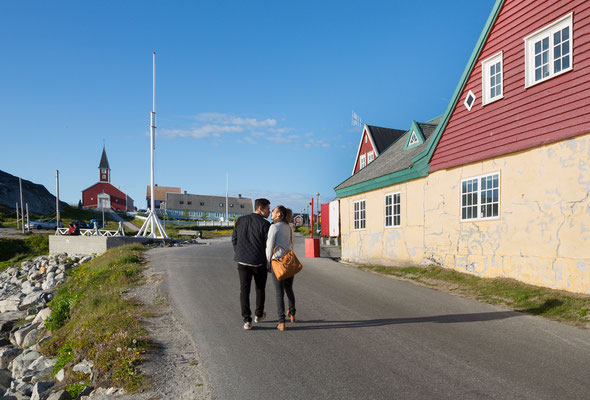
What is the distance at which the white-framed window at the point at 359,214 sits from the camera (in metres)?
17.7

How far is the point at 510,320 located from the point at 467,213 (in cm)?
496

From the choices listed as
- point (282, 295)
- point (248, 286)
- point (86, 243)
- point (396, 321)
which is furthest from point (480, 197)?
point (86, 243)

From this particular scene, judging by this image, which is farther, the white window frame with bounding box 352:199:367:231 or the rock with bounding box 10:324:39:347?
the white window frame with bounding box 352:199:367:231

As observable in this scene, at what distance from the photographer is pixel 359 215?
1808cm

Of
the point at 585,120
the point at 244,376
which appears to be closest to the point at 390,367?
the point at 244,376

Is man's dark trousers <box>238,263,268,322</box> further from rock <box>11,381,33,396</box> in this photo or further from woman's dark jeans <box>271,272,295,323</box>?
rock <box>11,381,33,396</box>

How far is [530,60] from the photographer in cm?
994

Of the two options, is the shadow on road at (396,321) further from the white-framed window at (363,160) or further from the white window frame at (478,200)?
the white-framed window at (363,160)

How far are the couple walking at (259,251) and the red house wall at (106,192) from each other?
93664mm

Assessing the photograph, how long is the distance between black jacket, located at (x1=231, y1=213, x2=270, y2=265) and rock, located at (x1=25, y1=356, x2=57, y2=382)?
11.7 ft

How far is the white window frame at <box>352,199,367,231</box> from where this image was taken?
17.6 metres

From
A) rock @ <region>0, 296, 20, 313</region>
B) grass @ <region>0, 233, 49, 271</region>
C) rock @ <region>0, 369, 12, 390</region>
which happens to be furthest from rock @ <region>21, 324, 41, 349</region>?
grass @ <region>0, 233, 49, 271</region>

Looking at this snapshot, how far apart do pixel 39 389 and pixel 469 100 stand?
461 inches

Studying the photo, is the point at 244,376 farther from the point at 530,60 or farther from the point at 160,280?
the point at 530,60
